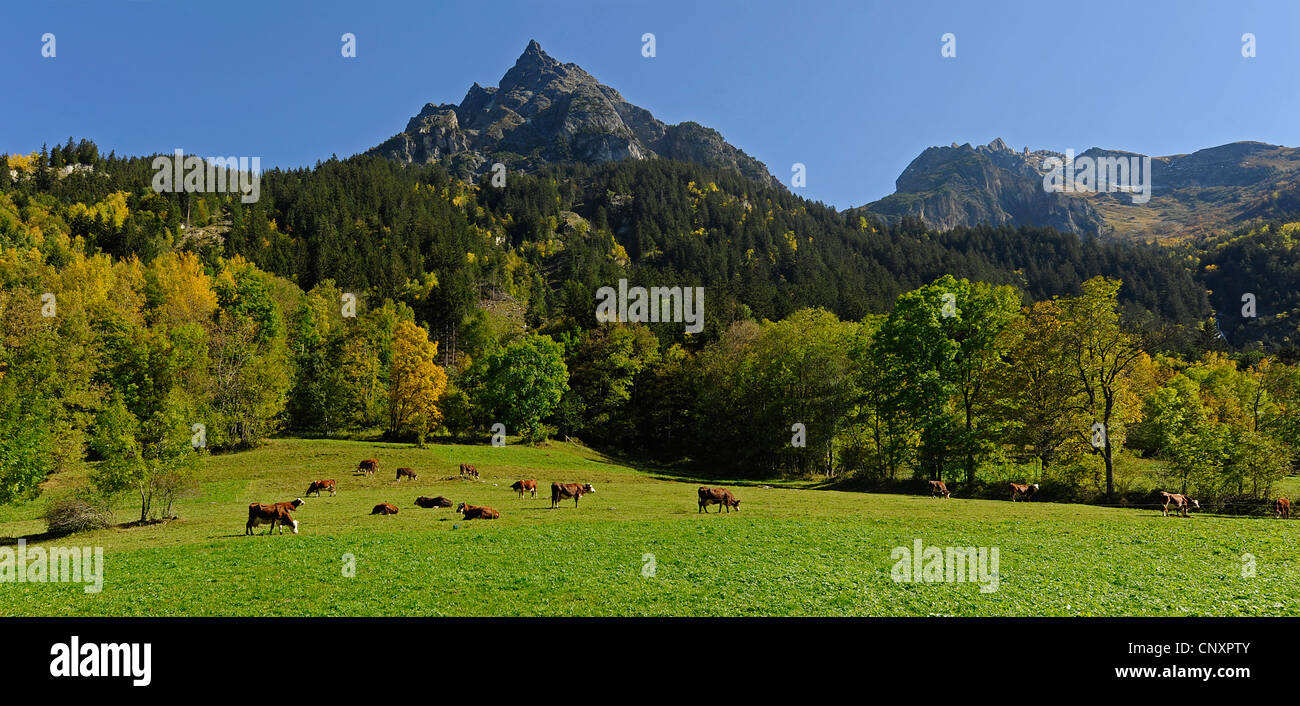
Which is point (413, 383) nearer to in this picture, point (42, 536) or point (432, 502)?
point (432, 502)

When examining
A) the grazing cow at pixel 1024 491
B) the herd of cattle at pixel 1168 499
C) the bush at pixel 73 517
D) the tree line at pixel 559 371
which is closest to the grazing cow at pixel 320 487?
the tree line at pixel 559 371

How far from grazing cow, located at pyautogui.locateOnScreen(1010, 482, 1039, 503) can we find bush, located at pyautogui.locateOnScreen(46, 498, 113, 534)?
5834cm

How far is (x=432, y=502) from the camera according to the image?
3797 cm

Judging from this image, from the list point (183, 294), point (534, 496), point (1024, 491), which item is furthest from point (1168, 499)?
point (183, 294)

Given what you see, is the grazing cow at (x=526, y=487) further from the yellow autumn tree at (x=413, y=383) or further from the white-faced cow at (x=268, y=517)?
the yellow autumn tree at (x=413, y=383)

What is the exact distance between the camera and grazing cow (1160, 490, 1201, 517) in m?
34.0

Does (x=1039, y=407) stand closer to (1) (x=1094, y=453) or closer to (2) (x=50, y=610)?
(1) (x=1094, y=453)

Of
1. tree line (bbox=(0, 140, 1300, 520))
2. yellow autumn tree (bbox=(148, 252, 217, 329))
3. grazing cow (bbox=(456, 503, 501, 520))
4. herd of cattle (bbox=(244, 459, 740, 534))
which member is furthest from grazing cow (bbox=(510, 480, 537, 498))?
yellow autumn tree (bbox=(148, 252, 217, 329))

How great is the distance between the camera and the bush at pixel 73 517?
30188 millimetres

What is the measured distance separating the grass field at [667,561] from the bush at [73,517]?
3.50 ft

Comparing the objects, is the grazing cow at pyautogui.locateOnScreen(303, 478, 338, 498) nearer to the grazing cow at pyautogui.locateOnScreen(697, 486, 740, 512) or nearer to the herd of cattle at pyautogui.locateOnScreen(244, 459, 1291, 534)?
the herd of cattle at pyautogui.locateOnScreen(244, 459, 1291, 534)

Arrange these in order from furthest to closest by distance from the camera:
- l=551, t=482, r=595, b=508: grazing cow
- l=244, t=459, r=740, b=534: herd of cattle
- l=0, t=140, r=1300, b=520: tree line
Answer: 1. l=0, t=140, r=1300, b=520: tree line
2. l=551, t=482, r=595, b=508: grazing cow
3. l=244, t=459, r=740, b=534: herd of cattle

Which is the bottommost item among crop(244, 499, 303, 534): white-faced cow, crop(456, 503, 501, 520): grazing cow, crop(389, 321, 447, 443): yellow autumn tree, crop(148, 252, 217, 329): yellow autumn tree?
crop(456, 503, 501, 520): grazing cow

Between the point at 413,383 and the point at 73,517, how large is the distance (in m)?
41.1
